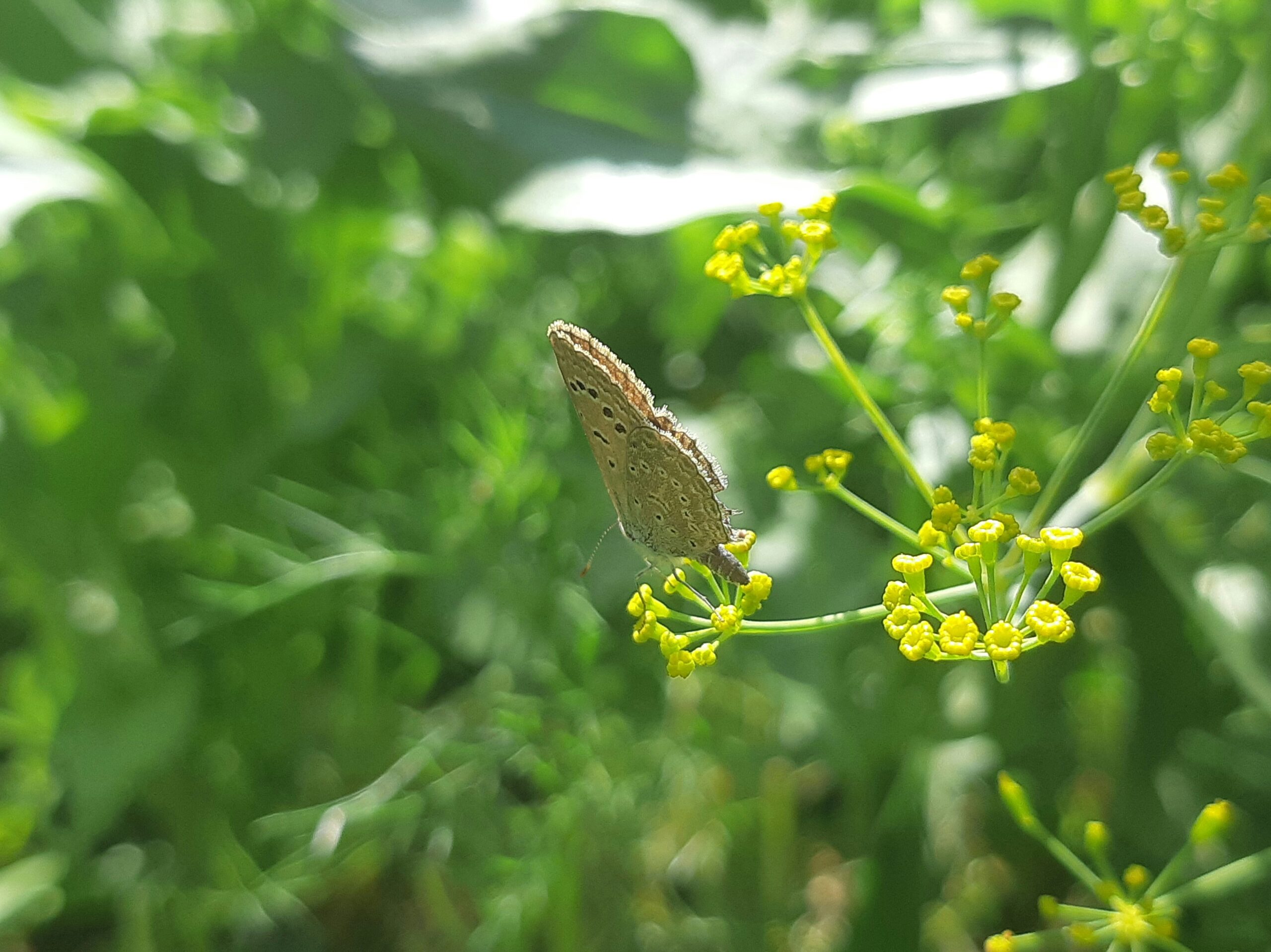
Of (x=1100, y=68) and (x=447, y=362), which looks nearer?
(x=1100, y=68)

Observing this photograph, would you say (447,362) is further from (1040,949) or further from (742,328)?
(1040,949)

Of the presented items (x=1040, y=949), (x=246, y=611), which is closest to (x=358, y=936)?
(x=246, y=611)

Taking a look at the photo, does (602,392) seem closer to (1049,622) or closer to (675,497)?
(675,497)

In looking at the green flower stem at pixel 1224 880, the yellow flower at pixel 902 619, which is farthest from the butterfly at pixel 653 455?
the green flower stem at pixel 1224 880

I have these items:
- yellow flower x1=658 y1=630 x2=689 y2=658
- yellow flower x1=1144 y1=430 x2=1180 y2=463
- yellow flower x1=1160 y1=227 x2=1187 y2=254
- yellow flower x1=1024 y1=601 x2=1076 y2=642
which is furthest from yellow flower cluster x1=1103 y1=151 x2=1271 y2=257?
yellow flower x1=658 y1=630 x2=689 y2=658

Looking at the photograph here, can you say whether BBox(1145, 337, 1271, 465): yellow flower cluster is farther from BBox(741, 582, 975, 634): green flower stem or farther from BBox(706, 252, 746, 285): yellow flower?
BBox(706, 252, 746, 285): yellow flower

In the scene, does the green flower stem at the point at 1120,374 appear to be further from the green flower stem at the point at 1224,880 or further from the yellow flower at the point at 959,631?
the green flower stem at the point at 1224,880
